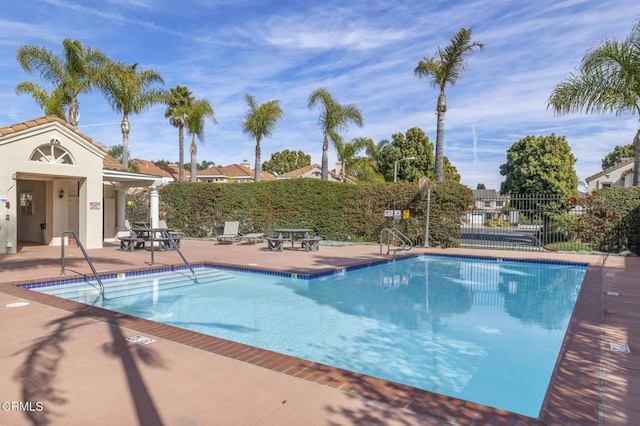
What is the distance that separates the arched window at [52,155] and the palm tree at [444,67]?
1619cm

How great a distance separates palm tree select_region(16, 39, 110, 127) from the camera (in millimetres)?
21391

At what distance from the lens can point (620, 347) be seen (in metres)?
4.94

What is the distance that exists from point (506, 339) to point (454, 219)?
39.5 ft

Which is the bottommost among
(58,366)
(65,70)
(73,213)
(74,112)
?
(58,366)

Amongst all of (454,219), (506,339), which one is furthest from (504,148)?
(506,339)

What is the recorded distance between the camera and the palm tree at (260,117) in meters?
28.0

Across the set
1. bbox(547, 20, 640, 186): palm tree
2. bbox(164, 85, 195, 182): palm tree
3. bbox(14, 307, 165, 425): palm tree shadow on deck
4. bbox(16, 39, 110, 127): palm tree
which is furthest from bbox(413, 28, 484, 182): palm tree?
bbox(164, 85, 195, 182): palm tree

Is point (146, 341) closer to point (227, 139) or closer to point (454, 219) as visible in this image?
point (454, 219)

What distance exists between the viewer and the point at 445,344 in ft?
20.6

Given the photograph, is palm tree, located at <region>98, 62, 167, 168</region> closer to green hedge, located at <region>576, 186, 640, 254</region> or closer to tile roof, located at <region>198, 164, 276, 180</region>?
green hedge, located at <region>576, 186, 640, 254</region>

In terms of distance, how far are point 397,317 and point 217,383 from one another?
472 cm

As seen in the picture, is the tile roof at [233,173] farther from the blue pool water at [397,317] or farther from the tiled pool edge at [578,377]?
the tiled pool edge at [578,377]

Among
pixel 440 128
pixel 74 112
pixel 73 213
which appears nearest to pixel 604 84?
pixel 440 128

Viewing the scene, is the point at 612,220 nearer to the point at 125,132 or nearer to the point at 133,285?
the point at 133,285
